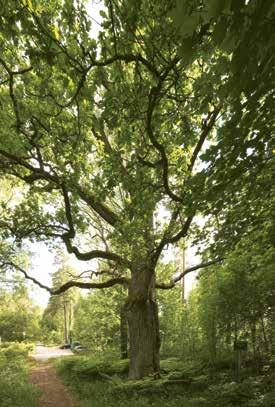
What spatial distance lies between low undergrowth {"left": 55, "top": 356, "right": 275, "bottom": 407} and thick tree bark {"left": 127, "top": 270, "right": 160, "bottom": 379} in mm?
537

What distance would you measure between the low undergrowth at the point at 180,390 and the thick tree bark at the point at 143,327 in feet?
1.76

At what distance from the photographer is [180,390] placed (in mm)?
10281

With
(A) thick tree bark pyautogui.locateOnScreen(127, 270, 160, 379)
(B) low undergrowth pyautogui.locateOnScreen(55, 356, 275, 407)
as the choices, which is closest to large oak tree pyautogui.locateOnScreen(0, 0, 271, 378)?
(A) thick tree bark pyautogui.locateOnScreen(127, 270, 160, 379)

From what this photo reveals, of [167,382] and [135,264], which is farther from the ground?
[135,264]

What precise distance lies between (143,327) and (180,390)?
6.76 ft

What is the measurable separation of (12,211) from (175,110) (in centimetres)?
638

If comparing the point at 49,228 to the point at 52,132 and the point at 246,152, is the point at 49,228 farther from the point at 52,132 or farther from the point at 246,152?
the point at 246,152

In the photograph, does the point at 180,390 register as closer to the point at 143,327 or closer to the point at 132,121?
the point at 143,327

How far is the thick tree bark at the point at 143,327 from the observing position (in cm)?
1151

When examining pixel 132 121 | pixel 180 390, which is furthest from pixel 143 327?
pixel 132 121

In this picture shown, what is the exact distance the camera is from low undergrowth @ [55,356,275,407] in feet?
26.5

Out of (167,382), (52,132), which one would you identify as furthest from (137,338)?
(52,132)

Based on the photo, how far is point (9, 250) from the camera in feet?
44.5

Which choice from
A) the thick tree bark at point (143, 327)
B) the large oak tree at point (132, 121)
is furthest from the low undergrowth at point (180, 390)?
the large oak tree at point (132, 121)
